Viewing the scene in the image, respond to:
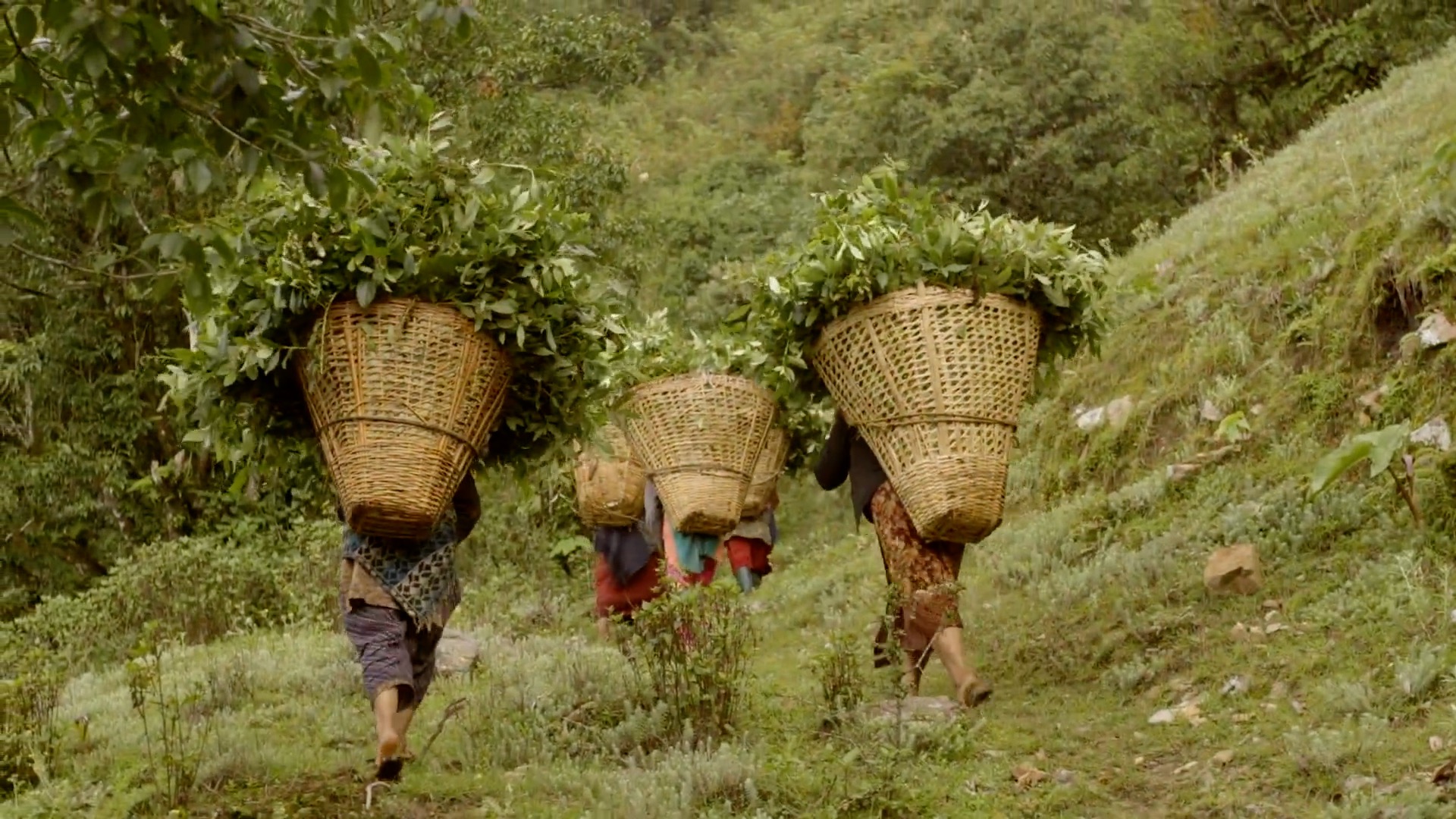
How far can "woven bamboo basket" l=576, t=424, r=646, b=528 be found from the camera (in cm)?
1088

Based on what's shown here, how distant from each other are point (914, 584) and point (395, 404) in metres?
2.62

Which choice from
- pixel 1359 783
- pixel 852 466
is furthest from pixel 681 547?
pixel 1359 783

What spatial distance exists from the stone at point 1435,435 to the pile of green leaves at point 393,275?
4.18m

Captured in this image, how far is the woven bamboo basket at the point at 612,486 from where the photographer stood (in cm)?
1088

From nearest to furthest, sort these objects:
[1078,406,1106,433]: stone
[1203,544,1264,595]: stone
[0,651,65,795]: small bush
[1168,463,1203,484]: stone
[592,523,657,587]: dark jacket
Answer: [0,651,65,795]: small bush
[1203,544,1264,595]: stone
[1168,463,1203,484]: stone
[592,523,657,587]: dark jacket
[1078,406,1106,433]: stone

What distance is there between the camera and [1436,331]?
908cm

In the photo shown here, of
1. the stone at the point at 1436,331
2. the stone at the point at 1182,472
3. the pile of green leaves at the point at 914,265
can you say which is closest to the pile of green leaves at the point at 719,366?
the pile of green leaves at the point at 914,265

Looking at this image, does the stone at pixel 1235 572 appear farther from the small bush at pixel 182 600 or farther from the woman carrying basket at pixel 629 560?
the small bush at pixel 182 600

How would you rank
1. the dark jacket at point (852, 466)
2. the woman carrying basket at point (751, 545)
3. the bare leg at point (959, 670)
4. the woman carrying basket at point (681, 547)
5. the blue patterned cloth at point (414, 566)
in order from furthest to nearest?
the woman carrying basket at point (751, 545) < the woman carrying basket at point (681, 547) < the dark jacket at point (852, 466) < the bare leg at point (959, 670) < the blue patterned cloth at point (414, 566)

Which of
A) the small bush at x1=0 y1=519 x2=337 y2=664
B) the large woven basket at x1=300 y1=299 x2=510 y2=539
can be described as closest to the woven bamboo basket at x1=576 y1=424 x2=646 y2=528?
the small bush at x1=0 y1=519 x2=337 y2=664

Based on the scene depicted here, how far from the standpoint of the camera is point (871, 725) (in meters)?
6.93

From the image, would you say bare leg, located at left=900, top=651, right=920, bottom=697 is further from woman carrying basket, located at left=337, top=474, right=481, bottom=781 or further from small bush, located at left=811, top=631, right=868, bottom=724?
woman carrying basket, located at left=337, top=474, right=481, bottom=781

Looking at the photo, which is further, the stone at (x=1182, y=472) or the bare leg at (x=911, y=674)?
the stone at (x=1182, y=472)

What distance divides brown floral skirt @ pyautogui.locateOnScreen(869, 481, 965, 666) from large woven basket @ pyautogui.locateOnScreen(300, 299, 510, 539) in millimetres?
2153
